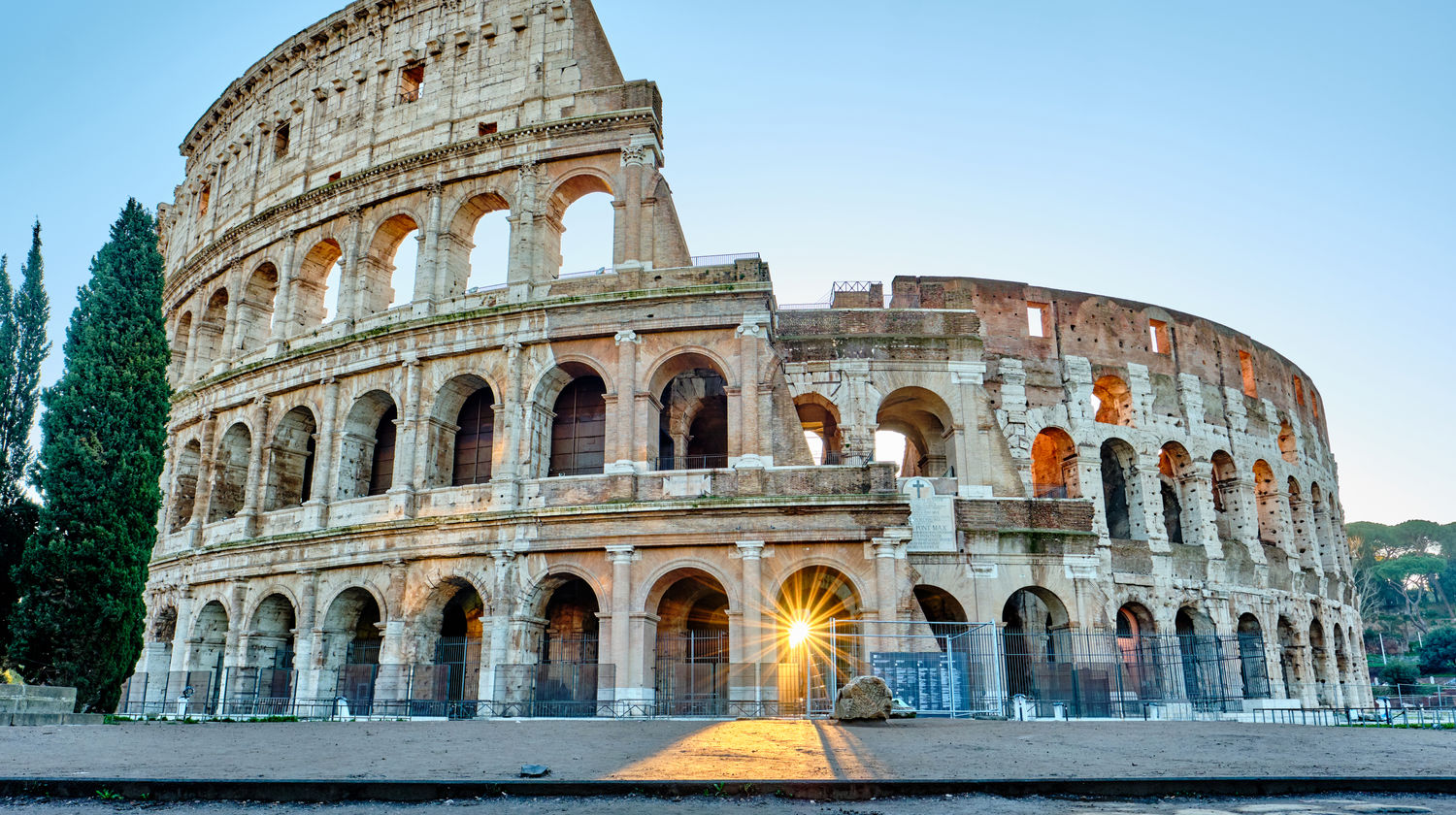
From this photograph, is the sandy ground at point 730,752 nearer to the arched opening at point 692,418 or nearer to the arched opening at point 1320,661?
the arched opening at point 692,418

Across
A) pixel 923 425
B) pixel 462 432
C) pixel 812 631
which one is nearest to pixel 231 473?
pixel 462 432

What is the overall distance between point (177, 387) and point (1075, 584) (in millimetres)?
23243

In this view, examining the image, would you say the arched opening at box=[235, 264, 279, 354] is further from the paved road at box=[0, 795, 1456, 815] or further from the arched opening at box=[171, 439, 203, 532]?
the paved road at box=[0, 795, 1456, 815]

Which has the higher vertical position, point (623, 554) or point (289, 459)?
point (289, 459)

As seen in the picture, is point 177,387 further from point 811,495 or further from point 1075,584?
point 1075,584

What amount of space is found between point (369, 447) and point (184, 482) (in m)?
6.77

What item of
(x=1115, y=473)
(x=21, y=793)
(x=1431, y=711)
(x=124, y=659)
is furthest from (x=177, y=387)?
(x=1431, y=711)

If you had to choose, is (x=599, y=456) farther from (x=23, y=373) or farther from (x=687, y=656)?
(x=23, y=373)

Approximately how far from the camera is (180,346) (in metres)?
27.5

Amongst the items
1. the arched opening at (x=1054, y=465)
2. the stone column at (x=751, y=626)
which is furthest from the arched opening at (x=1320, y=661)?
the stone column at (x=751, y=626)

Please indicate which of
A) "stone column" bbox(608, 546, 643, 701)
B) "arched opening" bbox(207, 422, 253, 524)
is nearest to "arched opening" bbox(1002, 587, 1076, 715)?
"stone column" bbox(608, 546, 643, 701)

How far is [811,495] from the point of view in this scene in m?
17.7

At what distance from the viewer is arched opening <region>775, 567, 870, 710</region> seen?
1705 cm

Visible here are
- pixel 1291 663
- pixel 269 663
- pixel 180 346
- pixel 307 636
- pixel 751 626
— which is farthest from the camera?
pixel 1291 663
